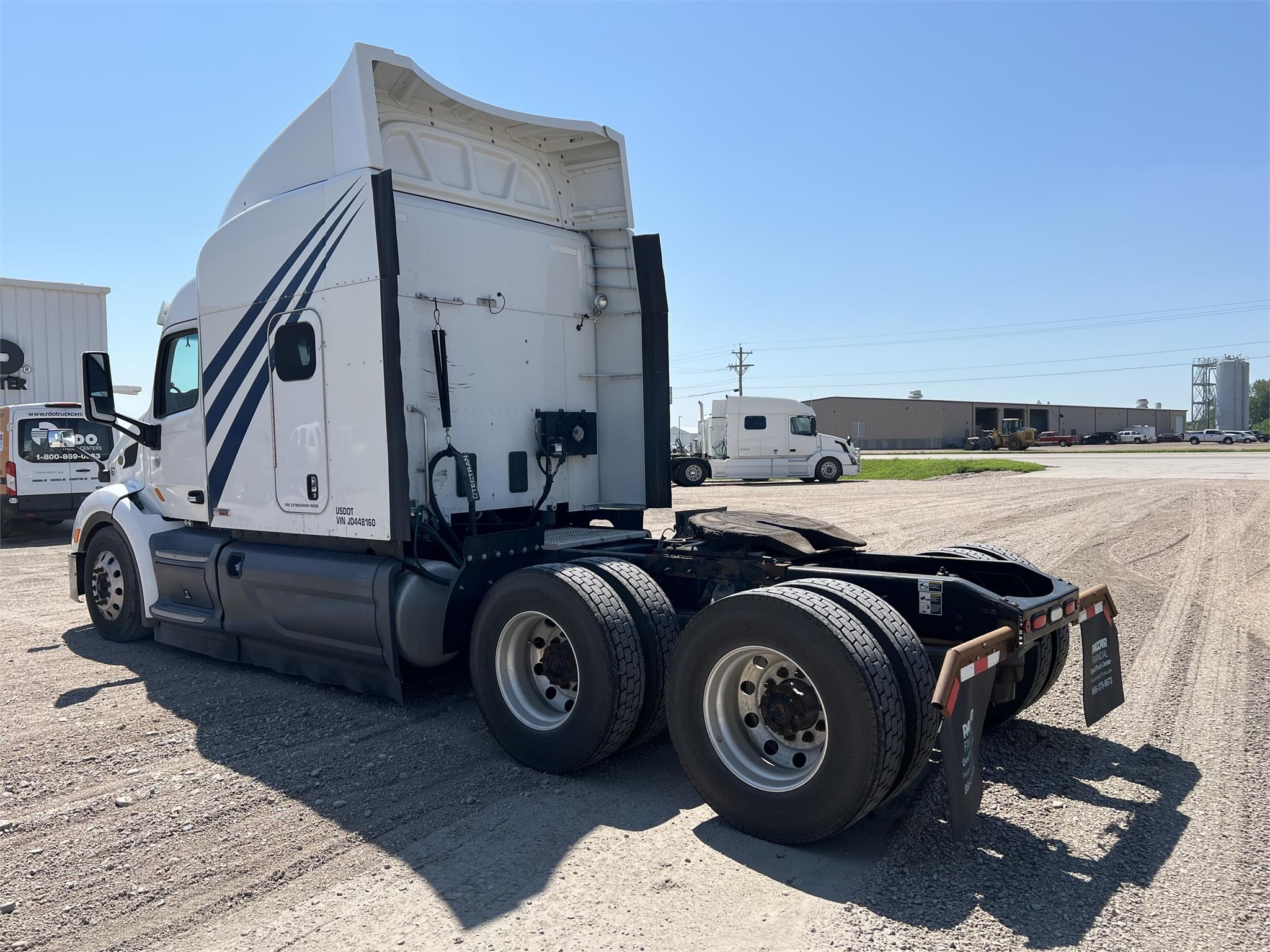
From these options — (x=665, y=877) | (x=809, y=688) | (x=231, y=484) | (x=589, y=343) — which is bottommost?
(x=665, y=877)

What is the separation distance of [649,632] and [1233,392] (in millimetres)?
130684

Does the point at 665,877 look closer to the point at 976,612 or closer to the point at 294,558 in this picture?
the point at 976,612

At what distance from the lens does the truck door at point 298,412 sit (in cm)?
586

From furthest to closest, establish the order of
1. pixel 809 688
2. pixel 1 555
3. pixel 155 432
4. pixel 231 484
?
pixel 1 555 < pixel 155 432 < pixel 231 484 < pixel 809 688

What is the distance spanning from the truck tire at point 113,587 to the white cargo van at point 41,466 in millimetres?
7828

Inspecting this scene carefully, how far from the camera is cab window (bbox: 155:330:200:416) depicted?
7.11m

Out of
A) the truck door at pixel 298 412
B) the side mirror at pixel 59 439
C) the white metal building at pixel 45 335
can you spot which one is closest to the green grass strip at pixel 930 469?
the white metal building at pixel 45 335

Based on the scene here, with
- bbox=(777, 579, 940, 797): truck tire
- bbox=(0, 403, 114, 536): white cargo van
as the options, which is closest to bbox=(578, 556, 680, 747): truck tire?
bbox=(777, 579, 940, 797): truck tire

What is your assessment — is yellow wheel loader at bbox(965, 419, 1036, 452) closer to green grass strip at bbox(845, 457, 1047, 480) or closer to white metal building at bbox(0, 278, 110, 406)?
green grass strip at bbox(845, 457, 1047, 480)

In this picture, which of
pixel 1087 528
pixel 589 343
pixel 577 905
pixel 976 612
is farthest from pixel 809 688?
pixel 1087 528

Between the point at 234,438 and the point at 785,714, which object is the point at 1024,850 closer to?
the point at 785,714

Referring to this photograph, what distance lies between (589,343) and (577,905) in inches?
175

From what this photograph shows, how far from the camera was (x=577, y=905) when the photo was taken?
330 centimetres

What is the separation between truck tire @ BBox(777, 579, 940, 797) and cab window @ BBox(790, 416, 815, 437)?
2686 cm
